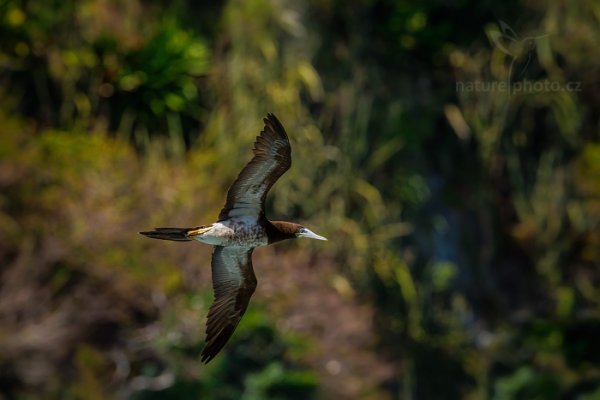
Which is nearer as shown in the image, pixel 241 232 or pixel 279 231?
pixel 241 232

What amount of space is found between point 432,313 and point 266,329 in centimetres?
434

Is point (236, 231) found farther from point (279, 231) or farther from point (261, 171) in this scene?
point (261, 171)

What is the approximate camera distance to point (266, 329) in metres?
16.2

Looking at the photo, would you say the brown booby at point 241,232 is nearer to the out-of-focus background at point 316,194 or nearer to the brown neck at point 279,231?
the brown neck at point 279,231

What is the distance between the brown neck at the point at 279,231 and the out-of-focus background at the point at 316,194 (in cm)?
681

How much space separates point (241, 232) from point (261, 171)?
430 mm

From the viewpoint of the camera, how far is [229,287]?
970 cm

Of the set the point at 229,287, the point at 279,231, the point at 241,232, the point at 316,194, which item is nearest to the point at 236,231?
the point at 241,232

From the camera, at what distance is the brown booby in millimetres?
8711

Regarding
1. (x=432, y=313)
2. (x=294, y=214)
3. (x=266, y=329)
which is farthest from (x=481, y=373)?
(x=266, y=329)

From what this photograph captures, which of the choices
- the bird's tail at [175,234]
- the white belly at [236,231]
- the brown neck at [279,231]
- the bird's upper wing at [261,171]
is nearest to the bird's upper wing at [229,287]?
the brown neck at [279,231]

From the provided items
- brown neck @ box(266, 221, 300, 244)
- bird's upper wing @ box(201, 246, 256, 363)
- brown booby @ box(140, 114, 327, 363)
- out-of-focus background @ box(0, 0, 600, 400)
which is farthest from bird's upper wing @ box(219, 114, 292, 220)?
out-of-focus background @ box(0, 0, 600, 400)

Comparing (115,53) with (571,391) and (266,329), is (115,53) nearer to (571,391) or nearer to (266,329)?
(266,329)

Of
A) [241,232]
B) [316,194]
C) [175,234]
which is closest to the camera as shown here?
[175,234]
